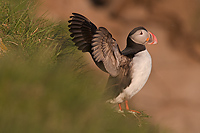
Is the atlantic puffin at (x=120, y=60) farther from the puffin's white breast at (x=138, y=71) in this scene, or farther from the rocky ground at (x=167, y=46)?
the rocky ground at (x=167, y=46)

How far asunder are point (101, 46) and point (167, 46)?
279 inches

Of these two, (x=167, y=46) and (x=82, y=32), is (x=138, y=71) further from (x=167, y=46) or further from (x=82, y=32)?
(x=167, y=46)

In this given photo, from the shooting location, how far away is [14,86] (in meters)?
1.94

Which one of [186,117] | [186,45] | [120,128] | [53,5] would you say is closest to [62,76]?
[120,128]

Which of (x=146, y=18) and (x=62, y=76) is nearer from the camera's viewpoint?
(x=62, y=76)

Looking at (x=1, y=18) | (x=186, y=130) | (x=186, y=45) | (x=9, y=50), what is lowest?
(x=186, y=130)

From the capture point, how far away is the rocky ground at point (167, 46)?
9.48 metres

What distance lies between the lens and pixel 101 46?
11.6 ft

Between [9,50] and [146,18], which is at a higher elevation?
[146,18]

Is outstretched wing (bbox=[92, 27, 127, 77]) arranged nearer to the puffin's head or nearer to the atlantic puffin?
the atlantic puffin

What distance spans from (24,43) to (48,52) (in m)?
0.28

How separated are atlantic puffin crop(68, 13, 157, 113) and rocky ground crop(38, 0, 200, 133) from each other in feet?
17.4

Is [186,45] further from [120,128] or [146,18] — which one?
[120,128]

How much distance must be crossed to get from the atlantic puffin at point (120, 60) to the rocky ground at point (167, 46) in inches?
209
